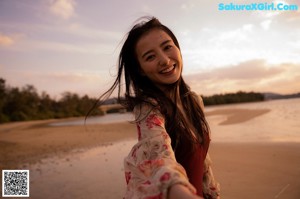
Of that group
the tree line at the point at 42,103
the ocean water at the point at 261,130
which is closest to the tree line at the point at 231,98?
the tree line at the point at 42,103

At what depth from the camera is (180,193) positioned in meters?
0.95

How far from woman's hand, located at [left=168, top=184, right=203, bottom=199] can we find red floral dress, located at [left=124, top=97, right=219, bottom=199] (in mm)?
14

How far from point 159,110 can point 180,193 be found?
0.68 meters

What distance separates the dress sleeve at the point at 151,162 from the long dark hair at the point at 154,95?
0.14m

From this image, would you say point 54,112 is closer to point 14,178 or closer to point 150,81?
point 14,178

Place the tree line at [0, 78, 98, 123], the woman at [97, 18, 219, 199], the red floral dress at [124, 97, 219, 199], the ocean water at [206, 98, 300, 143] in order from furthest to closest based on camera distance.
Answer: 1. the tree line at [0, 78, 98, 123]
2. the ocean water at [206, 98, 300, 143]
3. the woman at [97, 18, 219, 199]
4. the red floral dress at [124, 97, 219, 199]

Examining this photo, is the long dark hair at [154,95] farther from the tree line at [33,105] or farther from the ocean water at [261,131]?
the tree line at [33,105]

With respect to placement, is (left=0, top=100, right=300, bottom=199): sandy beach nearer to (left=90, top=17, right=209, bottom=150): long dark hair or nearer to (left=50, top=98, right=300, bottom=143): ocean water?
(left=50, top=98, right=300, bottom=143): ocean water

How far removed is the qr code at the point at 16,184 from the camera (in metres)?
4.19

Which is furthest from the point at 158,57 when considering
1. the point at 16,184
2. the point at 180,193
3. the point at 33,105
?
the point at 33,105

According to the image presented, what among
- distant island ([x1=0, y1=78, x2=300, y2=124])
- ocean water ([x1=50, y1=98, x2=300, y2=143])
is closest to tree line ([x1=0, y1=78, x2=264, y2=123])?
distant island ([x1=0, y1=78, x2=300, y2=124])

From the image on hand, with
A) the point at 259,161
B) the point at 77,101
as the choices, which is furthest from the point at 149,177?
the point at 77,101

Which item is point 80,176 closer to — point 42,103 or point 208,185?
point 208,185

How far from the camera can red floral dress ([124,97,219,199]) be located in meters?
1.02
